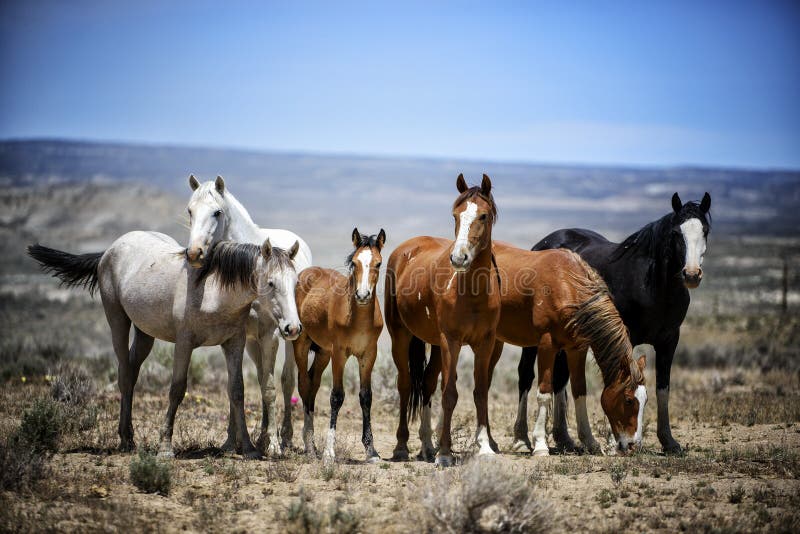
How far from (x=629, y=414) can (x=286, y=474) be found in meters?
3.44

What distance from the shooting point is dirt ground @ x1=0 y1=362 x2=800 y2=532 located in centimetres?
580

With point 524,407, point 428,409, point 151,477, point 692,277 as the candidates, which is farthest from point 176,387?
point 692,277

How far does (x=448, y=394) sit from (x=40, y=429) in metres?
4.02

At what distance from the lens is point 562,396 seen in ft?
30.4

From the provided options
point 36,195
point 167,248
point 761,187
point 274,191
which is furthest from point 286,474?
point 761,187

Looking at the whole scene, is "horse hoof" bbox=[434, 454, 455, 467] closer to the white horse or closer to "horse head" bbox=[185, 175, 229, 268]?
the white horse

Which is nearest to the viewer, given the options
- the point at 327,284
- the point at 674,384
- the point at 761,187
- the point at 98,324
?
the point at 327,284

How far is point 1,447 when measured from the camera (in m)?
6.61

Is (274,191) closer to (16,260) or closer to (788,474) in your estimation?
(16,260)

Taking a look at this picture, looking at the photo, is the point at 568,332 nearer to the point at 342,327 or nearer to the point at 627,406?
the point at 627,406

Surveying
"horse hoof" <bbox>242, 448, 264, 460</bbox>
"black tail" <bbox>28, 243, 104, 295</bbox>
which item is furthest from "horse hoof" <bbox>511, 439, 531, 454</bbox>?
"black tail" <bbox>28, 243, 104, 295</bbox>

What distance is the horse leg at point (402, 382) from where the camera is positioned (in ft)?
27.8

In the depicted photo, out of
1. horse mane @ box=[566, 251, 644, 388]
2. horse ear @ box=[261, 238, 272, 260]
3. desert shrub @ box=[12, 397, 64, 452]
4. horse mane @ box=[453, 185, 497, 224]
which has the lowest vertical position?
desert shrub @ box=[12, 397, 64, 452]

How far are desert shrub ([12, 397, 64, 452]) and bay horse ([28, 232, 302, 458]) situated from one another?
0.66 m
